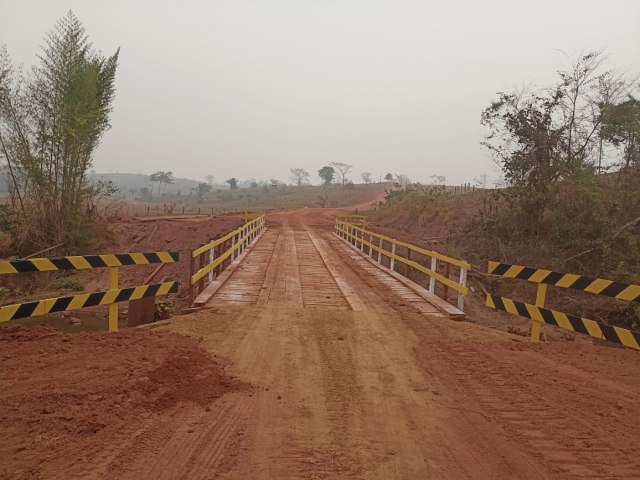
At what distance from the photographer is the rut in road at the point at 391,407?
122 inches

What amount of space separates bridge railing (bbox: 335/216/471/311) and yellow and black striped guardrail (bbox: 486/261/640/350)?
1.46 m

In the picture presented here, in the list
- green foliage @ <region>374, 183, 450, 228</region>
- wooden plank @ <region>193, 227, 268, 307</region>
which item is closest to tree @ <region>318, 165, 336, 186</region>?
green foliage @ <region>374, 183, 450, 228</region>

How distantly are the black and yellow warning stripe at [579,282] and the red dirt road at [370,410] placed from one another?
931mm

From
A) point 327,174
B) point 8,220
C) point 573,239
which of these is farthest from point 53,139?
point 327,174

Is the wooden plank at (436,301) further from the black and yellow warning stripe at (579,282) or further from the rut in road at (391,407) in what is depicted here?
the black and yellow warning stripe at (579,282)

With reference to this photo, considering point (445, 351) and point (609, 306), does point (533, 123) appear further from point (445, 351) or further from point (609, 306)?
point (445, 351)

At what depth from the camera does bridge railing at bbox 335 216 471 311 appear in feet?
28.8

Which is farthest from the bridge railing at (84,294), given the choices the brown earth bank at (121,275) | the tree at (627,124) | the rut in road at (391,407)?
the tree at (627,124)

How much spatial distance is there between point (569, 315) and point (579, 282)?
52 centimetres

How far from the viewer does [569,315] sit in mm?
6086

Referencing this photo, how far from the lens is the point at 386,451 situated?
3.28 meters

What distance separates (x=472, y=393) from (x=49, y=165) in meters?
20.3

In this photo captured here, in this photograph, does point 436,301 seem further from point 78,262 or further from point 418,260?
point 418,260

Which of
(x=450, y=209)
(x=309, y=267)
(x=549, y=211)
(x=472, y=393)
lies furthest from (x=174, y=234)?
(x=472, y=393)
